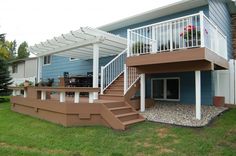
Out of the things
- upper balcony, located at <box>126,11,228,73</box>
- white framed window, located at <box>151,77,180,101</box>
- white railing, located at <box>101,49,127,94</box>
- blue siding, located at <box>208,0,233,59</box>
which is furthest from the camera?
white framed window, located at <box>151,77,180,101</box>

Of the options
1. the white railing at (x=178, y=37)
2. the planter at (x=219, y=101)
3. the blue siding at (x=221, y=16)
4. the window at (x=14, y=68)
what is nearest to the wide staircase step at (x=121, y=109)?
the white railing at (x=178, y=37)

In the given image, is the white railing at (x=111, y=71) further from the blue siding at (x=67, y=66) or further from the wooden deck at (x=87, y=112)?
the blue siding at (x=67, y=66)

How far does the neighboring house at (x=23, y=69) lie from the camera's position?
22672 millimetres

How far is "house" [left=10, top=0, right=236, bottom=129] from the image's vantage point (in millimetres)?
6902

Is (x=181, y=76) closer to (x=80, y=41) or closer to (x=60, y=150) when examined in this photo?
(x=80, y=41)

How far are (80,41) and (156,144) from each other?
5831 mm

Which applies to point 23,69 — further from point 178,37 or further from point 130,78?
point 178,37

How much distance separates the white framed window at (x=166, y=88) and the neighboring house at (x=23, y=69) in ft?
49.7

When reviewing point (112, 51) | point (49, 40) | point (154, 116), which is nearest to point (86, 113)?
point (154, 116)

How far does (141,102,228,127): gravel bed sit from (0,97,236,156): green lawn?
0.31 m

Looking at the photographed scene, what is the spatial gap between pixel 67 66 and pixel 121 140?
11.4 meters

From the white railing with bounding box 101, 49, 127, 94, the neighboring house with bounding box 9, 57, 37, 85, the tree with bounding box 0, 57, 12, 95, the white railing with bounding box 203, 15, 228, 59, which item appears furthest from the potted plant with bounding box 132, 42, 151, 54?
the neighboring house with bounding box 9, 57, 37, 85

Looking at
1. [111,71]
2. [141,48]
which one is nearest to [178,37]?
[141,48]

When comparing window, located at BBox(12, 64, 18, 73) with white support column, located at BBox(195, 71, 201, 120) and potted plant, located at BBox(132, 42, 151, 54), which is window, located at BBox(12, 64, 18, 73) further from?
white support column, located at BBox(195, 71, 201, 120)
